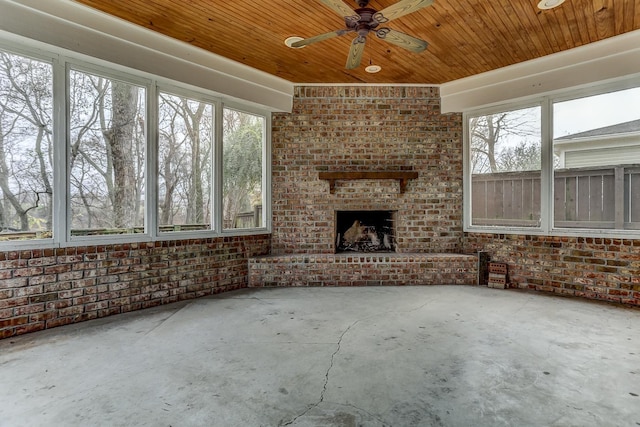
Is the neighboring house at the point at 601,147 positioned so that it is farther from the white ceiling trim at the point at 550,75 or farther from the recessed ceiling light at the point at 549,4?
the recessed ceiling light at the point at 549,4

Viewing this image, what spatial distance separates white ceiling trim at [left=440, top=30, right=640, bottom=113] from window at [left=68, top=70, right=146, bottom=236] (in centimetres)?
444

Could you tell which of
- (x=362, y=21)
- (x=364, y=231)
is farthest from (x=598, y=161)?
(x=362, y=21)

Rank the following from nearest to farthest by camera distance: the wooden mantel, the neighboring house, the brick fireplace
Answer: the neighboring house
the wooden mantel
the brick fireplace

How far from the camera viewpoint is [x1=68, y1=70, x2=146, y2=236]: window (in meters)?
3.36

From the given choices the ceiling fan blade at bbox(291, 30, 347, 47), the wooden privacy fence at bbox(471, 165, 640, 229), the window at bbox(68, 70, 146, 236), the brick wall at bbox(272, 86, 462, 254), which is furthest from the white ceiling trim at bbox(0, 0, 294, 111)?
the wooden privacy fence at bbox(471, 165, 640, 229)

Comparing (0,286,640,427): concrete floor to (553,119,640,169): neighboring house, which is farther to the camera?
(553,119,640,169): neighboring house

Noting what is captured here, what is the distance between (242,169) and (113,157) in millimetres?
1689

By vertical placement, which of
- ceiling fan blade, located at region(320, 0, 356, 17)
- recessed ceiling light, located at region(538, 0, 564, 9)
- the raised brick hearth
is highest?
recessed ceiling light, located at region(538, 0, 564, 9)

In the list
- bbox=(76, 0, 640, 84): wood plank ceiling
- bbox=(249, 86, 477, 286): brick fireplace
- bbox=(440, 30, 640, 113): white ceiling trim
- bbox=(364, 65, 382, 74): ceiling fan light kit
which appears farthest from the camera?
bbox=(249, 86, 477, 286): brick fireplace

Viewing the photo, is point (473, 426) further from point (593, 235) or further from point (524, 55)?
point (524, 55)

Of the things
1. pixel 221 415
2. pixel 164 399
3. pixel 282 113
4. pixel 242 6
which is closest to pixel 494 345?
pixel 221 415

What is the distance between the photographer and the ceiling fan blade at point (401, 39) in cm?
285

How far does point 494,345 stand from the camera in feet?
8.73

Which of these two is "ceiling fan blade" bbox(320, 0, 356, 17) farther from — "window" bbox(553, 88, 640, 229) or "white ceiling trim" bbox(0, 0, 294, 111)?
"window" bbox(553, 88, 640, 229)
